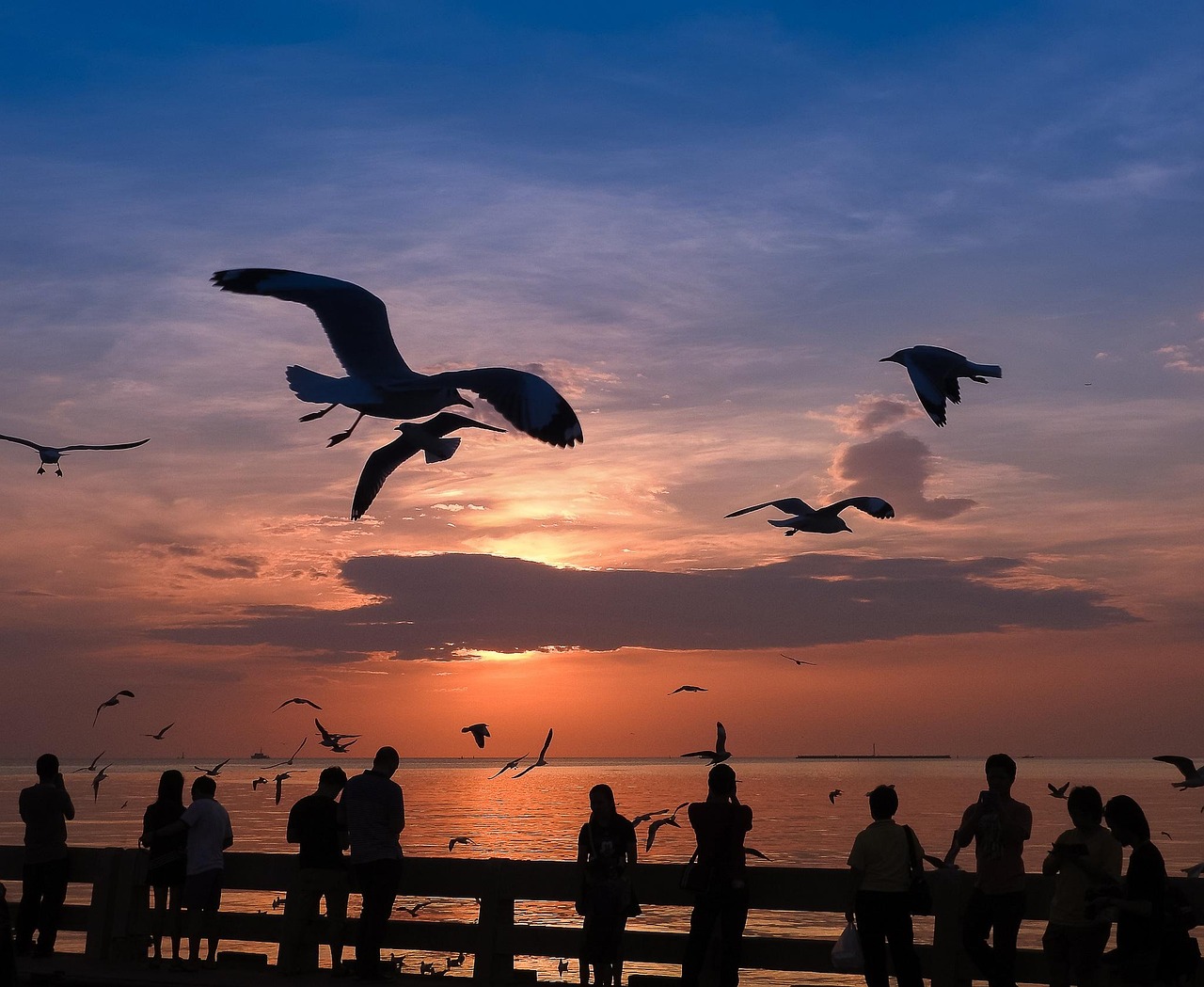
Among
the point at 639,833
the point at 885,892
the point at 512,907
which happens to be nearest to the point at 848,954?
the point at 885,892

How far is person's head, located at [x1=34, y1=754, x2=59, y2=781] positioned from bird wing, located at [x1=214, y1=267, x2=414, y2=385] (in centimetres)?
442

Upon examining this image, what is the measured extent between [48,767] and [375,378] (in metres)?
4.71

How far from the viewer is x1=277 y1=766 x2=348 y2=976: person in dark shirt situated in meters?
10.9

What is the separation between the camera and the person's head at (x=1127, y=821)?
7.41 m

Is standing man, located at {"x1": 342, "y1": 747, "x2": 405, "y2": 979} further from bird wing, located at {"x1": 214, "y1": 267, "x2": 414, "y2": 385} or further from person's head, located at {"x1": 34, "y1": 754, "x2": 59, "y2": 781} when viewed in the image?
bird wing, located at {"x1": 214, "y1": 267, "x2": 414, "y2": 385}

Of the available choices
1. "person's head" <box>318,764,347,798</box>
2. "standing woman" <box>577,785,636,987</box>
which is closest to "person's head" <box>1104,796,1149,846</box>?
"standing woman" <box>577,785,636,987</box>

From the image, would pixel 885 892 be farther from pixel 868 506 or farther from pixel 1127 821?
pixel 868 506

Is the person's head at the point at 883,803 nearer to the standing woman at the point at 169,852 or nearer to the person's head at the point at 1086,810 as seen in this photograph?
the person's head at the point at 1086,810

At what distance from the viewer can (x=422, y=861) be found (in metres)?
10.8

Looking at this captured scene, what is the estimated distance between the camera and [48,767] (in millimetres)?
12000

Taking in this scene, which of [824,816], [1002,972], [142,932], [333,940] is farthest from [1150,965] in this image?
[824,816]

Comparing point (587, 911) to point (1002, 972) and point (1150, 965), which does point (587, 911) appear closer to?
point (1002, 972)

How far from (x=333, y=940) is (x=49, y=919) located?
3.20 m

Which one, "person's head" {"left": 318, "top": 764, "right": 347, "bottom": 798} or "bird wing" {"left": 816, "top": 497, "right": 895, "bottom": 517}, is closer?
"person's head" {"left": 318, "top": 764, "right": 347, "bottom": 798}
